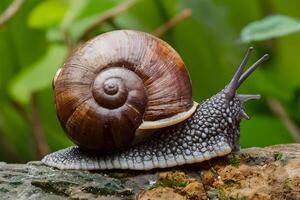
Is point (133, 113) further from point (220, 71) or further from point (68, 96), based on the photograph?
point (220, 71)

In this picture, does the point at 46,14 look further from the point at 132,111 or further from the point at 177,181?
the point at 177,181

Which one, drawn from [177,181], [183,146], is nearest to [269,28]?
[183,146]

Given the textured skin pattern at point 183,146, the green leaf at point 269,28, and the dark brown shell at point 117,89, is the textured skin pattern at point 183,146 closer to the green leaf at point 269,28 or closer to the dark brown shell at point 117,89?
the dark brown shell at point 117,89

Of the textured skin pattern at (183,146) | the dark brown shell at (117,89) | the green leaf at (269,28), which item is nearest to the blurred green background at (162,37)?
the green leaf at (269,28)

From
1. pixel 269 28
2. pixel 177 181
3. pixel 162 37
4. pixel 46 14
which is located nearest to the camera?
pixel 177 181


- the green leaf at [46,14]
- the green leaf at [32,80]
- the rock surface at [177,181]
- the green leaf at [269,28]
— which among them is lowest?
the rock surface at [177,181]
